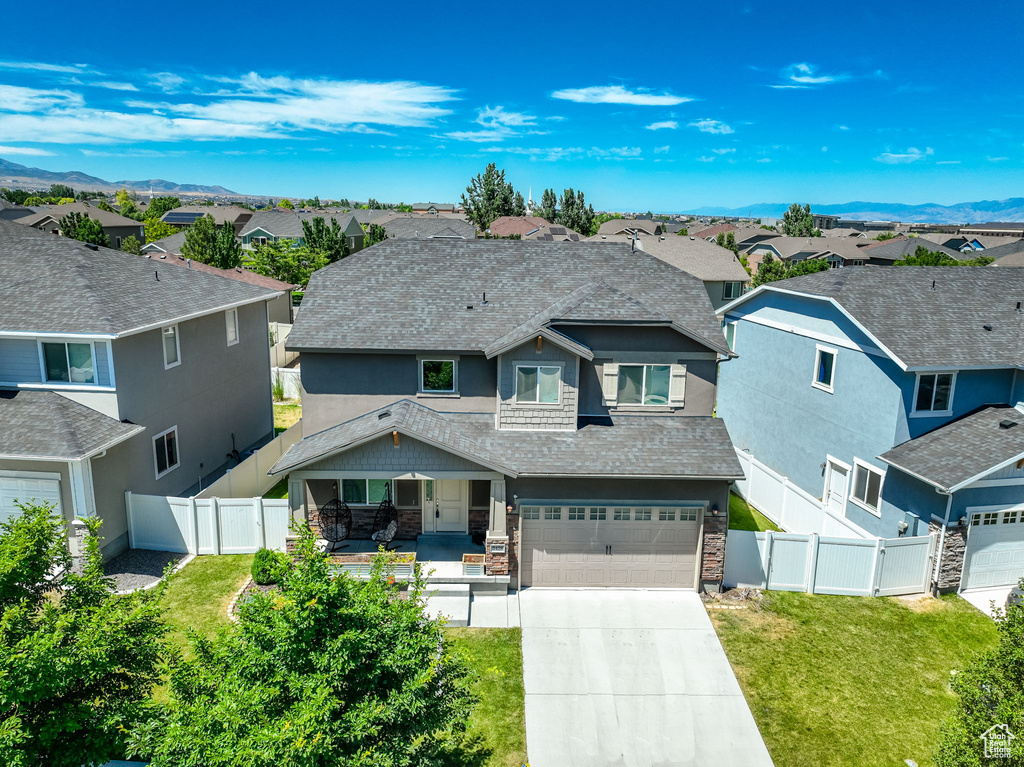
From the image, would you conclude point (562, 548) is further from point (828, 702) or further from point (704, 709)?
point (828, 702)

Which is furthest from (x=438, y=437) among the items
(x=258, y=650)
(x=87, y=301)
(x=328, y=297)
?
(x=87, y=301)

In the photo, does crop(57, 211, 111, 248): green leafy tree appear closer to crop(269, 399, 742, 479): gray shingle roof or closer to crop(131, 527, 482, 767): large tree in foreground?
crop(269, 399, 742, 479): gray shingle roof

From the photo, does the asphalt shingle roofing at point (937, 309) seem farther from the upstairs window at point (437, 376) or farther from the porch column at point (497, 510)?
the upstairs window at point (437, 376)

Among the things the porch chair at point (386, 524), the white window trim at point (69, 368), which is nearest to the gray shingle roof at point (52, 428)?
the white window trim at point (69, 368)

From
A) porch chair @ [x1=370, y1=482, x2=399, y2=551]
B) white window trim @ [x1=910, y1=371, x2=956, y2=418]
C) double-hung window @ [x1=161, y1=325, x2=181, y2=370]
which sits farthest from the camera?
double-hung window @ [x1=161, y1=325, x2=181, y2=370]

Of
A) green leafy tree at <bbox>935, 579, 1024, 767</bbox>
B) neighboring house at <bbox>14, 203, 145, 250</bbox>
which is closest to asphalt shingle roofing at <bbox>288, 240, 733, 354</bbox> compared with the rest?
green leafy tree at <bbox>935, 579, 1024, 767</bbox>

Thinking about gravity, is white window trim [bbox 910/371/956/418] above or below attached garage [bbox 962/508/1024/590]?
above
